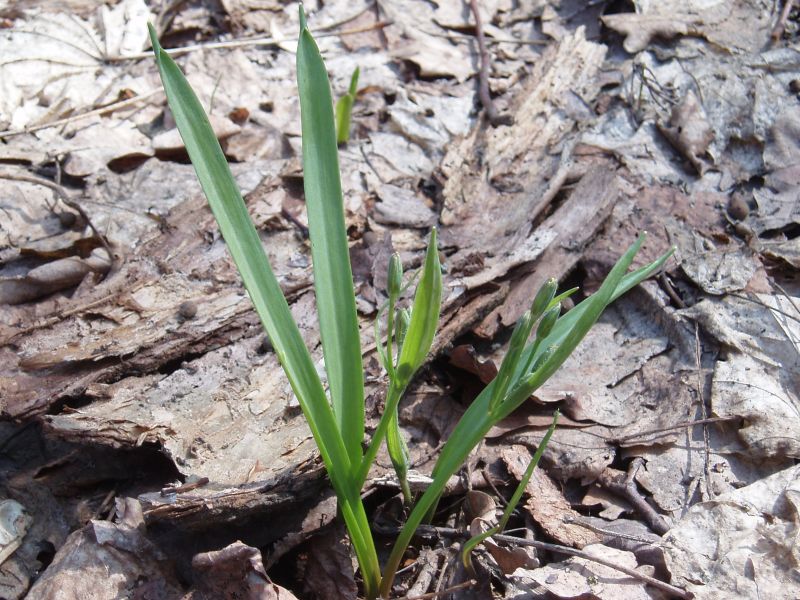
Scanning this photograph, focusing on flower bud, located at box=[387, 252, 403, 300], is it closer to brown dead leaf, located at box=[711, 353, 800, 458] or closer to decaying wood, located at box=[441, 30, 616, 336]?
decaying wood, located at box=[441, 30, 616, 336]

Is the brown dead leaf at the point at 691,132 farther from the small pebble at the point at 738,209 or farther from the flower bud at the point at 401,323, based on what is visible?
the flower bud at the point at 401,323

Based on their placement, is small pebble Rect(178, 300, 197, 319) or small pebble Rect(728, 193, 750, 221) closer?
small pebble Rect(178, 300, 197, 319)

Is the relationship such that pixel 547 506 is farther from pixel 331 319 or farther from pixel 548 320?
pixel 331 319

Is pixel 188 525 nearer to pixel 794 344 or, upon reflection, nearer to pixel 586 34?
pixel 794 344

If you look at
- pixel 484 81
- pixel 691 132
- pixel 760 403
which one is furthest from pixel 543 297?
pixel 484 81

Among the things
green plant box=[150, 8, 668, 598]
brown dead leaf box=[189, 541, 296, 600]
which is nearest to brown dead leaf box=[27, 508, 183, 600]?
brown dead leaf box=[189, 541, 296, 600]

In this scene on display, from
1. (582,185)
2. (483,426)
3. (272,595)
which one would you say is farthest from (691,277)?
(272,595)
